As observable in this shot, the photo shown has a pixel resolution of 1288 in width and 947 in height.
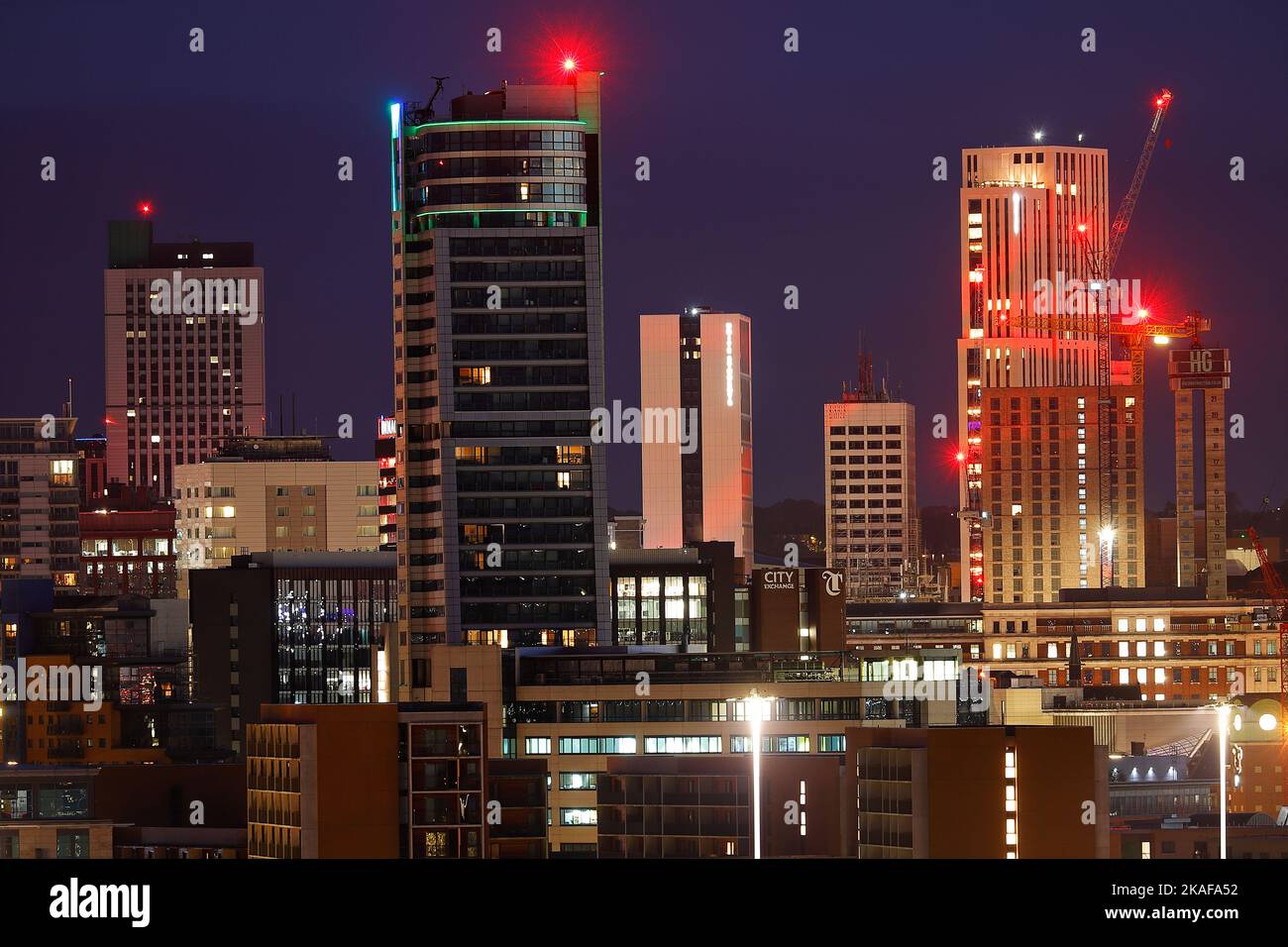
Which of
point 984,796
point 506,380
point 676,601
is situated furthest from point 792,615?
point 984,796

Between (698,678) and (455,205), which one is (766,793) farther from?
(455,205)

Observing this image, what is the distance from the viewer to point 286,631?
192000 mm

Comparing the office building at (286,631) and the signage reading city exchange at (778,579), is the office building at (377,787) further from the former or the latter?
the signage reading city exchange at (778,579)

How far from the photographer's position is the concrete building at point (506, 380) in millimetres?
153875

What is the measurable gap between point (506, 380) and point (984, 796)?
55.4 metres

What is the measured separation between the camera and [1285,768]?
190m

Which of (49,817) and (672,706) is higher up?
(672,706)

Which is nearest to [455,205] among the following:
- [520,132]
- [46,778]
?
[520,132]

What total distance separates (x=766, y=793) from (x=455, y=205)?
5603cm

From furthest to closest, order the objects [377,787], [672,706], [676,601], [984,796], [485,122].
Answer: [676,601]
[485,122]
[672,706]
[984,796]
[377,787]

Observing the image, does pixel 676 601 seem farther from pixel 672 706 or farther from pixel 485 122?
pixel 672 706

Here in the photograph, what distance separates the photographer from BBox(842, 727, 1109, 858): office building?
10700 centimetres

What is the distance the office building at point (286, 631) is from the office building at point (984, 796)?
8011cm

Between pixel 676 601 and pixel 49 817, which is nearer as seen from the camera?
pixel 49 817
